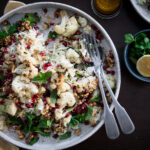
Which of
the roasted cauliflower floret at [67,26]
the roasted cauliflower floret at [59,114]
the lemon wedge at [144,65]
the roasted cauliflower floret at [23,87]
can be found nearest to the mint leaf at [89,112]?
the roasted cauliflower floret at [59,114]

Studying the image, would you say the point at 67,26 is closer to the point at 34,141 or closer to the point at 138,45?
the point at 138,45

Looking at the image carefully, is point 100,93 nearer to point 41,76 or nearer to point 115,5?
point 41,76

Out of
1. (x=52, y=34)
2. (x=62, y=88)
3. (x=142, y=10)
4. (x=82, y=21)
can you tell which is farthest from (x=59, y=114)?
(x=142, y=10)

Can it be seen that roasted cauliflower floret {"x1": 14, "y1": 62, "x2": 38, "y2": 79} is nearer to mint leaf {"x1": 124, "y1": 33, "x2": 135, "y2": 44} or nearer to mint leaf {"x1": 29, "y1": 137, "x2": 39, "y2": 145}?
mint leaf {"x1": 29, "y1": 137, "x2": 39, "y2": 145}

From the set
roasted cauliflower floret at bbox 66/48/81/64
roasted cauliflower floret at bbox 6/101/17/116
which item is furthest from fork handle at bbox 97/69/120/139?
roasted cauliflower floret at bbox 6/101/17/116

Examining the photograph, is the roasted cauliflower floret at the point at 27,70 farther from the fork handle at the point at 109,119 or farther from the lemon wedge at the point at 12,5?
the lemon wedge at the point at 12,5

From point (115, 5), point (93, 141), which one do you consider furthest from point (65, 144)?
point (115, 5)
